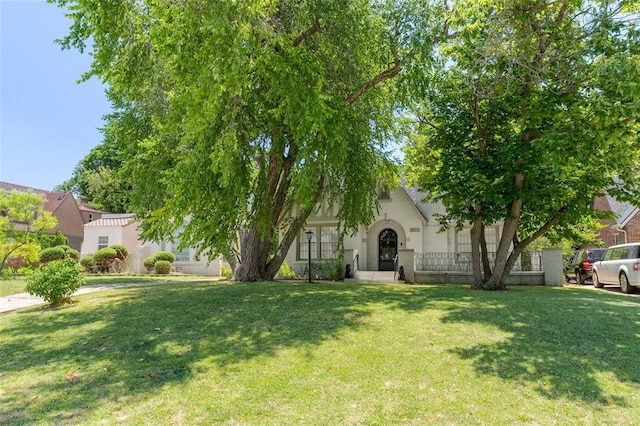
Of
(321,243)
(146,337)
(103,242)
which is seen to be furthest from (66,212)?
(146,337)

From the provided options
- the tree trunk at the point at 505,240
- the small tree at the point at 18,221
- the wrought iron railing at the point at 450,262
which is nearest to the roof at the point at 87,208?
the small tree at the point at 18,221

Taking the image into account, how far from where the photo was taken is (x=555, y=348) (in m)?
5.86

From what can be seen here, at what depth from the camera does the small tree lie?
20.9 metres

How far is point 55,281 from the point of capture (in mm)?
10062

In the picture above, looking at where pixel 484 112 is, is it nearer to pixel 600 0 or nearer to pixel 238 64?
pixel 600 0

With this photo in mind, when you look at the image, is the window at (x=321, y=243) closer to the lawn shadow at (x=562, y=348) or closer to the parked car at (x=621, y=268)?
the parked car at (x=621, y=268)

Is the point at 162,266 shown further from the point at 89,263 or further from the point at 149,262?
the point at 89,263

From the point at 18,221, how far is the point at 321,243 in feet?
54.5

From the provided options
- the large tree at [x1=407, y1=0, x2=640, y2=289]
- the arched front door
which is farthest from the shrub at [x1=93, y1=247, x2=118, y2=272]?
the large tree at [x1=407, y1=0, x2=640, y2=289]

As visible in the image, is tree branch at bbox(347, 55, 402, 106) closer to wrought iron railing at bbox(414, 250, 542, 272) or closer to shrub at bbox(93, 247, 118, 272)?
wrought iron railing at bbox(414, 250, 542, 272)

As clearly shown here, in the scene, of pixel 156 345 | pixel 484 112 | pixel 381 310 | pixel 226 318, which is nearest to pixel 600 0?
pixel 484 112

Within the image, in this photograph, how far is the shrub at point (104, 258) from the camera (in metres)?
25.8

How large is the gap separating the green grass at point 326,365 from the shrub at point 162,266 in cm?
1640

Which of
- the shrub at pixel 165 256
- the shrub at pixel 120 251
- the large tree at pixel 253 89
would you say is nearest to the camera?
the large tree at pixel 253 89
